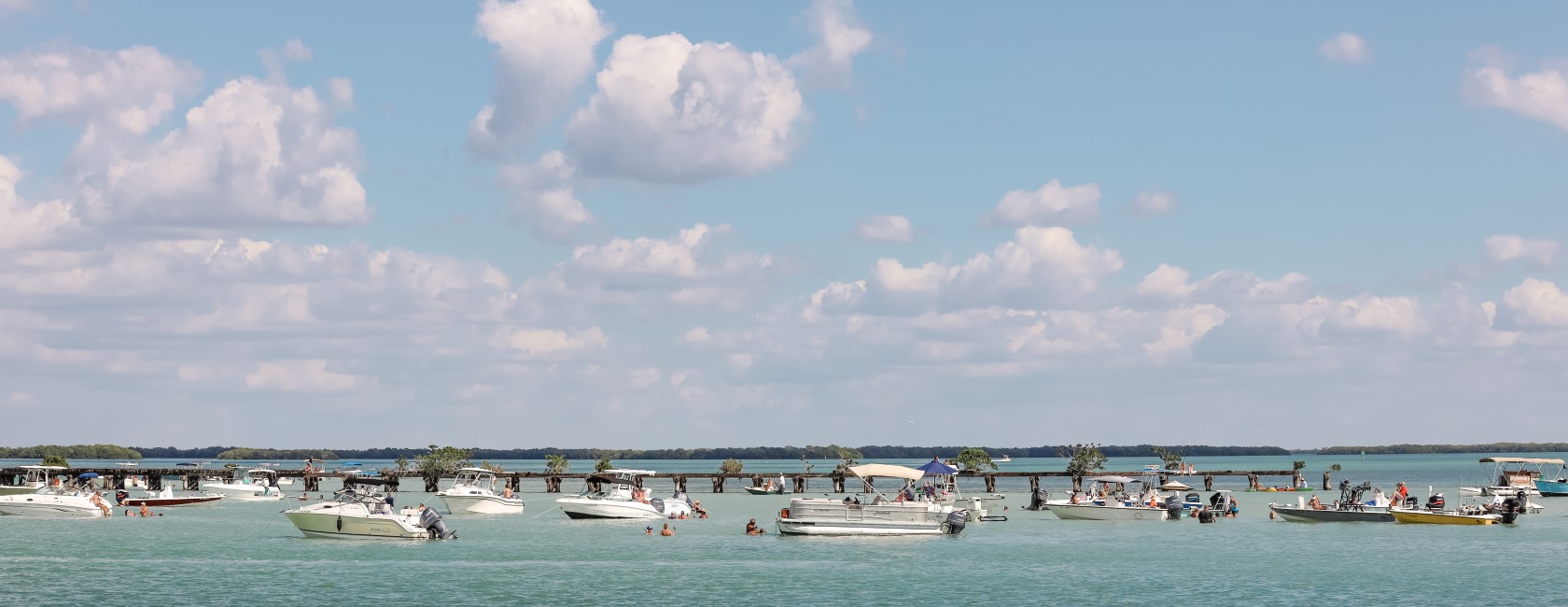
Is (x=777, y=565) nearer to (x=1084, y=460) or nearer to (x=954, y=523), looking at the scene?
(x=954, y=523)

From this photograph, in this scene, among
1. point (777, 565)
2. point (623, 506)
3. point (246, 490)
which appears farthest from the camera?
point (246, 490)

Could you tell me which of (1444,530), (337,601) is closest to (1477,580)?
(1444,530)

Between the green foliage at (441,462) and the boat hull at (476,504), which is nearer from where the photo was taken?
the boat hull at (476,504)

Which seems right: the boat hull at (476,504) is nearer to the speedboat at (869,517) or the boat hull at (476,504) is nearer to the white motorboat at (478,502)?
the white motorboat at (478,502)

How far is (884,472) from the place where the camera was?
81.9 meters

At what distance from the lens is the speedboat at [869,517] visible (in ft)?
249

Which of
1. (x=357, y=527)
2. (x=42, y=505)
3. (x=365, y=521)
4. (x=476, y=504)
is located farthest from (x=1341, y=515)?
(x=42, y=505)

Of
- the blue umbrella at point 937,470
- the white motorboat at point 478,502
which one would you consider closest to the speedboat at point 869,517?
the blue umbrella at point 937,470

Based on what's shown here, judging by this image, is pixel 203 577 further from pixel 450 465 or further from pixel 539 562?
pixel 450 465

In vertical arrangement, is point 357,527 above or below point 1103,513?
above

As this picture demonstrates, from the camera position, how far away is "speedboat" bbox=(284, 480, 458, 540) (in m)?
73.8

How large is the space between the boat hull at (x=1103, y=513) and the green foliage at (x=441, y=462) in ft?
243

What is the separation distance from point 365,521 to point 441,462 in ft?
262

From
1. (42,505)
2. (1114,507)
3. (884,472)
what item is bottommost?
(1114,507)
